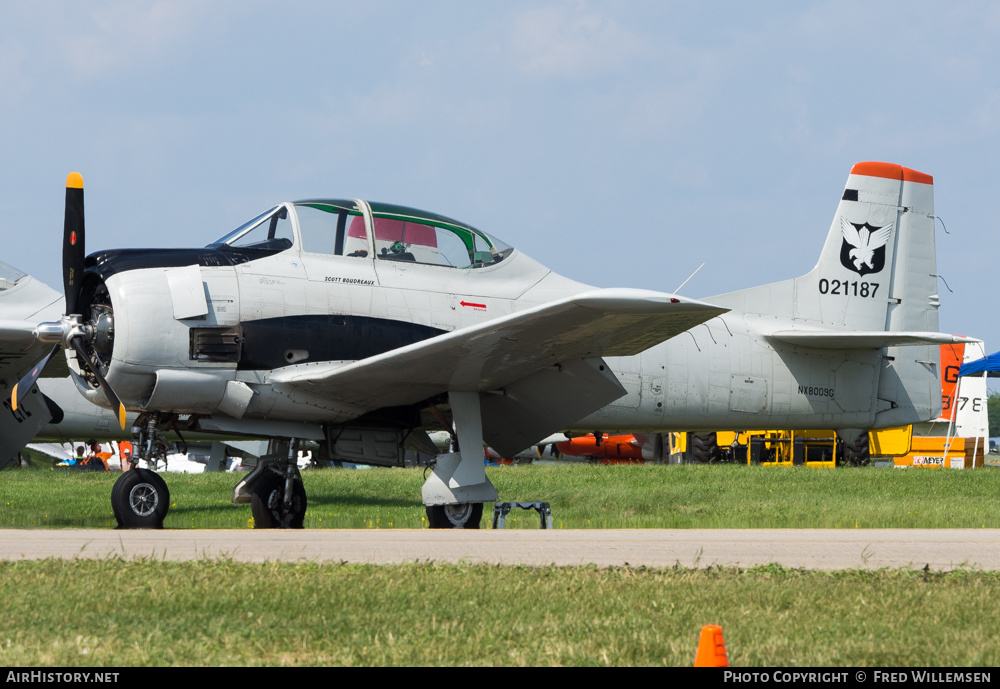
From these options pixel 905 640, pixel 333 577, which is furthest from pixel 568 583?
pixel 905 640

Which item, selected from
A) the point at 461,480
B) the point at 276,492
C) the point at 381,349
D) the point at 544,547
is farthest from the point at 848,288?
the point at 544,547

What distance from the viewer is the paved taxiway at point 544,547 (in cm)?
668

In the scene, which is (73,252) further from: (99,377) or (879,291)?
(879,291)

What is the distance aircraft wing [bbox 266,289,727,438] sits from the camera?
9.27 m

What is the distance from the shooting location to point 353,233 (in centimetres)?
1139

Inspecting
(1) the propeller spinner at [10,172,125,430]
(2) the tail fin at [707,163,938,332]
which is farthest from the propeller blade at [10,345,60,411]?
(2) the tail fin at [707,163,938,332]

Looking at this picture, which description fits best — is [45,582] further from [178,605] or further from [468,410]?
[468,410]

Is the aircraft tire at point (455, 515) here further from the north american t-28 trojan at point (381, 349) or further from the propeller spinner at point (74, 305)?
the propeller spinner at point (74, 305)

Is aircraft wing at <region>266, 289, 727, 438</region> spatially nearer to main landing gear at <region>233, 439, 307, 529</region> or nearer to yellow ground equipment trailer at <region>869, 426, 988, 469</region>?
main landing gear at <region>233, 439, 307, 529</region>

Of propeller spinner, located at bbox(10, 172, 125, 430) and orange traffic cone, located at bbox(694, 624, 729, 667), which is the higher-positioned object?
propeller spinner, located at bbox(10, 172, 125, 430)

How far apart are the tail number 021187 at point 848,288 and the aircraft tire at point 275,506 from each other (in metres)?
8.28

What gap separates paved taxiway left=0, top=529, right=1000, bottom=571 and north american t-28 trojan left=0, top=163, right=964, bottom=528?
1.89 metres

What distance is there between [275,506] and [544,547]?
195 inches

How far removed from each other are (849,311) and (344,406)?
324 inches
